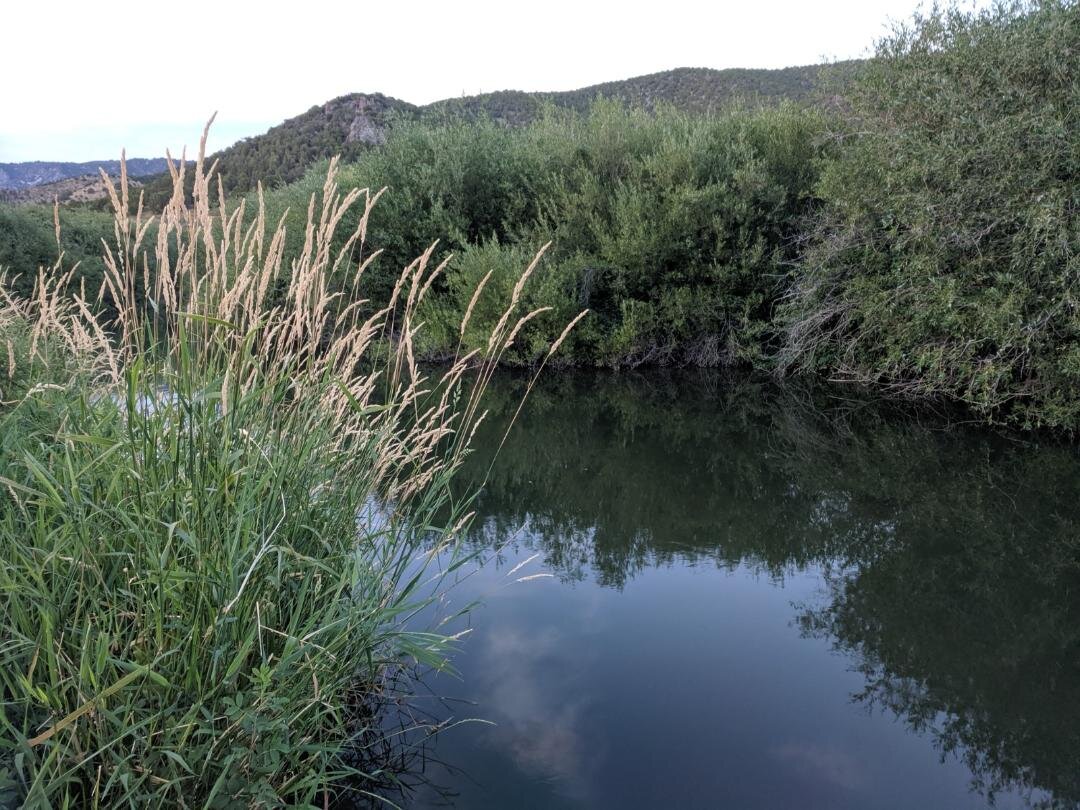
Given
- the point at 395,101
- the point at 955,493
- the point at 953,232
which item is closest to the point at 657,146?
the point at 953,232

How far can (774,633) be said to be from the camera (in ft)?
12.4

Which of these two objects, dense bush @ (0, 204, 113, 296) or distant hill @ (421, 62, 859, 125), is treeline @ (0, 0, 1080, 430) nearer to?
dense bush @ (0, 204, 113, 296)

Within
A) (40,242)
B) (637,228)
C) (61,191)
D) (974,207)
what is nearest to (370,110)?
(61,191)

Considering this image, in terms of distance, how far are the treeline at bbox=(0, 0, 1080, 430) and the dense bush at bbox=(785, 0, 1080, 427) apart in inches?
0.9

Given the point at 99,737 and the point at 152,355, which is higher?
the point at 152,355

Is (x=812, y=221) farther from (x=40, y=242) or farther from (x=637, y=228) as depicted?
(x=40, y=242)

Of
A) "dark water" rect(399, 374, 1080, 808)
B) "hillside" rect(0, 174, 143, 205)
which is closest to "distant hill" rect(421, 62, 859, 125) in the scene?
"hillside" rect(0, 174, 143, 205)

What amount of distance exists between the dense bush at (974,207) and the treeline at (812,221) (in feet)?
0.08

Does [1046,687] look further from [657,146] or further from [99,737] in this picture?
[657,146]

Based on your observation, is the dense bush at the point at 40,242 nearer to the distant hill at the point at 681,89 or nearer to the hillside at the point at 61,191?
the hillside at the point at 61,191

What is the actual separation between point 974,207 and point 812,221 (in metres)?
3.25

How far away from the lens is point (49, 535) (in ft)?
5.78

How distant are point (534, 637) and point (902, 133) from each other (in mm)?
6471

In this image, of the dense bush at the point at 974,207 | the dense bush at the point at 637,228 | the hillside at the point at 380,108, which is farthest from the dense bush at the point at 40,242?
the dense bush at the point at 974,207
